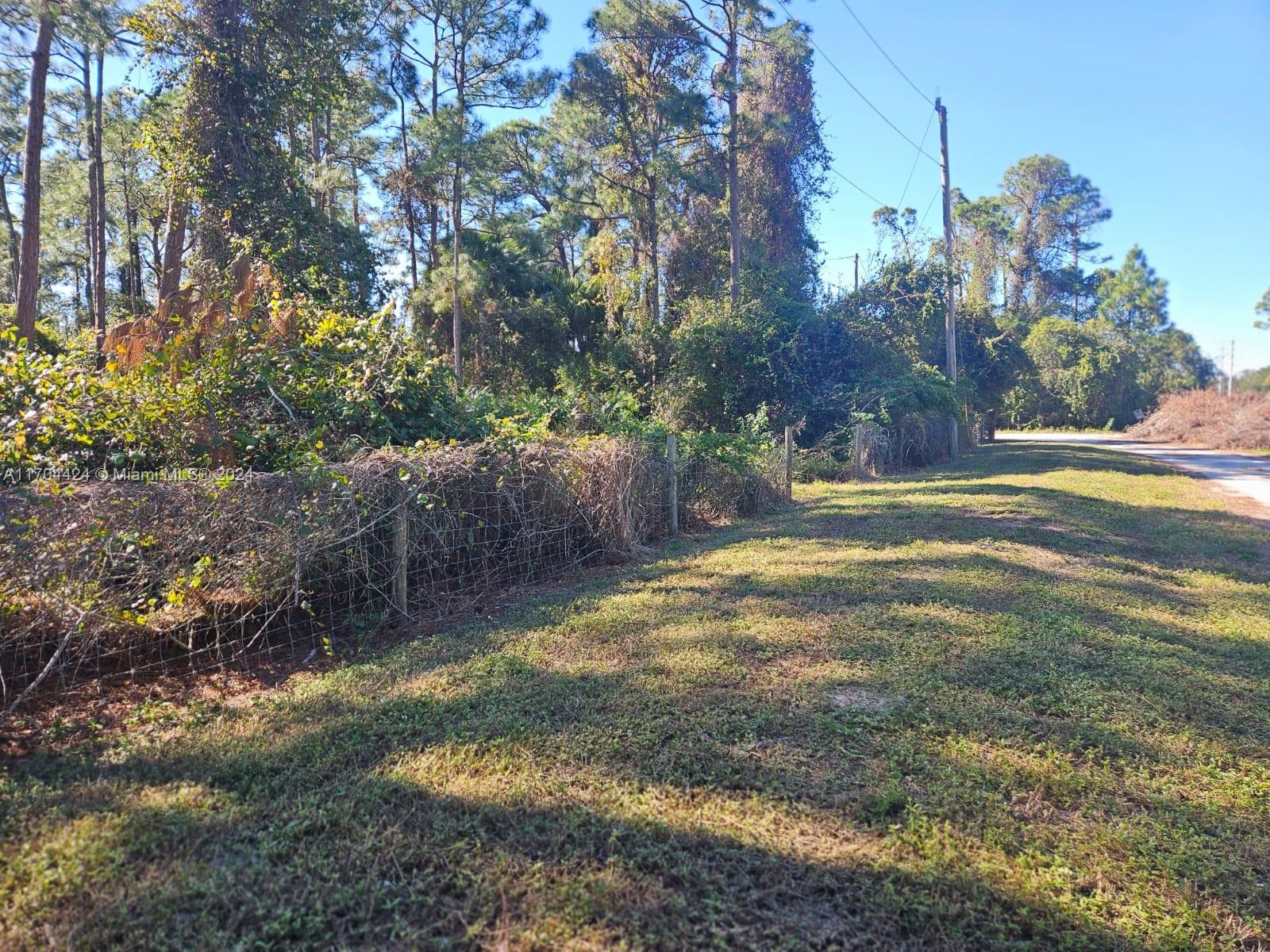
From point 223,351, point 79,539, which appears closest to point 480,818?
point 79,539

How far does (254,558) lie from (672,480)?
5373 mm

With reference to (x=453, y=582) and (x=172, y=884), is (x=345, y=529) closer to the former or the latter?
(x=453, y=582)

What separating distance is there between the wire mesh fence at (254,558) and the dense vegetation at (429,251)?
798 millimetres

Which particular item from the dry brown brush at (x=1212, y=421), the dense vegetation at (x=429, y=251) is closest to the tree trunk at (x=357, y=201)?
the dense vegetation at (x=429, y=251)

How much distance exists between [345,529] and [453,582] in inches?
51.8

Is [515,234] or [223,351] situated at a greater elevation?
[515,234]

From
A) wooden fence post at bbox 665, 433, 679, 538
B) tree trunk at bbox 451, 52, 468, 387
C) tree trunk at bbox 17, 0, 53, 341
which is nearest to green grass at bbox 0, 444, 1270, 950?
wooden fence post at bbox 665, 433, 679, 538

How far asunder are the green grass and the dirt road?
10590mm

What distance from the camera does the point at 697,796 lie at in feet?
9.25

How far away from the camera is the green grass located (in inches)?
86.0

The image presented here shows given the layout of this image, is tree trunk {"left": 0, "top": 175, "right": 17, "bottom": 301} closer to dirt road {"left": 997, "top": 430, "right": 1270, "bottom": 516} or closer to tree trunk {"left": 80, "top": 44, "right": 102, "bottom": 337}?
tree trunk {"left": 80, "top": 44, "right": 102, "bottom": 337}

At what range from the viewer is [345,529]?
4719 mm

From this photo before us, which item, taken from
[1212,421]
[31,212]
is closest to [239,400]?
[31,212]

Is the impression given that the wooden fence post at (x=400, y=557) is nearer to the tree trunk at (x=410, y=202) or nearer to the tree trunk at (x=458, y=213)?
the tree trunk at (x=458, y=213)
